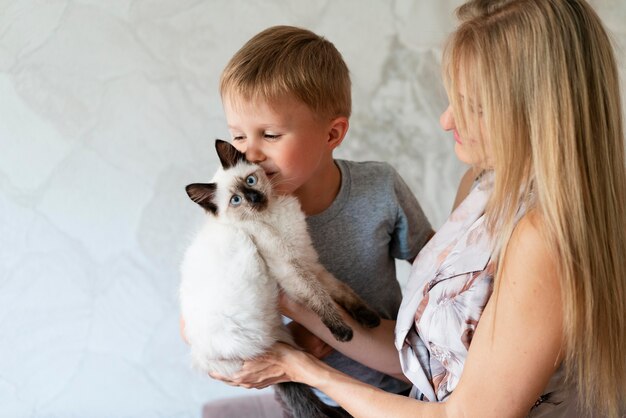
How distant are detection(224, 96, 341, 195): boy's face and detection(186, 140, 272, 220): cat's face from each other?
0.10 ft

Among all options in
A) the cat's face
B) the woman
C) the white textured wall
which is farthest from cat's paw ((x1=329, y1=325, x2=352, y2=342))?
the white textured wall

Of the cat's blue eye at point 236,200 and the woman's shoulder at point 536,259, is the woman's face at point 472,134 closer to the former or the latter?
the woman's shoulder at point 536,259

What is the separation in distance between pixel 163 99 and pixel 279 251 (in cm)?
100

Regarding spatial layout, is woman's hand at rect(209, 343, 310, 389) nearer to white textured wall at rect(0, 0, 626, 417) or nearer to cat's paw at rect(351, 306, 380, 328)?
cat's paw at rect(351, 306, 380, 328)

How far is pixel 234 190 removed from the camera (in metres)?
1.27

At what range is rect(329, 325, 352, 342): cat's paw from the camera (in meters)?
1.24

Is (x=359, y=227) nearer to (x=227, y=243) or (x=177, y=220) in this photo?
(x=227, y=243)

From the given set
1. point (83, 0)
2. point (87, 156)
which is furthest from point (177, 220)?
point (83, 0)

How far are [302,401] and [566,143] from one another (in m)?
0.83

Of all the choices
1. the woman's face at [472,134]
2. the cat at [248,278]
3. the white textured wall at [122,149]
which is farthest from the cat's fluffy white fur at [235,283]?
the white textured wall at [122,149]

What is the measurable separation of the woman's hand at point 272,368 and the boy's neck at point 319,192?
0.37 metres

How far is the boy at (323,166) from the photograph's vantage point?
4.09ft

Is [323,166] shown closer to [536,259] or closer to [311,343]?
[311,343]

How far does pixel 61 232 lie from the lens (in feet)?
6.56
